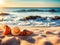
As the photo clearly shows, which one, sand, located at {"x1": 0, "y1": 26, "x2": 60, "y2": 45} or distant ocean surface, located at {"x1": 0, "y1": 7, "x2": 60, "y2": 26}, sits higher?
distant ocean surface, located at {"x1": 0, "y1": 7, "x2": 60, "y2": 26}

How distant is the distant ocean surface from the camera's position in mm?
1676

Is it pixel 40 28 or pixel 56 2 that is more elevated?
pixel 56 2

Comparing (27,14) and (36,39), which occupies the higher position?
(27,14)

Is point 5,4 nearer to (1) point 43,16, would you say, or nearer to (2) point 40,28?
(1) point 43,16

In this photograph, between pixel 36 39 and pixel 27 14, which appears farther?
pixel 27 14

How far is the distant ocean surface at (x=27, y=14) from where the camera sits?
1676 millimetres

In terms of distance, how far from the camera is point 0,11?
213cm

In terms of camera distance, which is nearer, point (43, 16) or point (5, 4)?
point (43, 16)

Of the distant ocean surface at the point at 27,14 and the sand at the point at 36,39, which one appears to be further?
the distant ocean surface at the point at 27,14

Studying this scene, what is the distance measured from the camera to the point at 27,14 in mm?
1976

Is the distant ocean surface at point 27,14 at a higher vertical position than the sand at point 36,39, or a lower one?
higher

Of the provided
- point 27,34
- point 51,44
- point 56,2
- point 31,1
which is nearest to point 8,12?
point 31,1

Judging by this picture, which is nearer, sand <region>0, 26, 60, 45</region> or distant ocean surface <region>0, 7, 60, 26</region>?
sand <region>0, 26, 60, 45</region>

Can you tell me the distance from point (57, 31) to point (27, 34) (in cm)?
29
